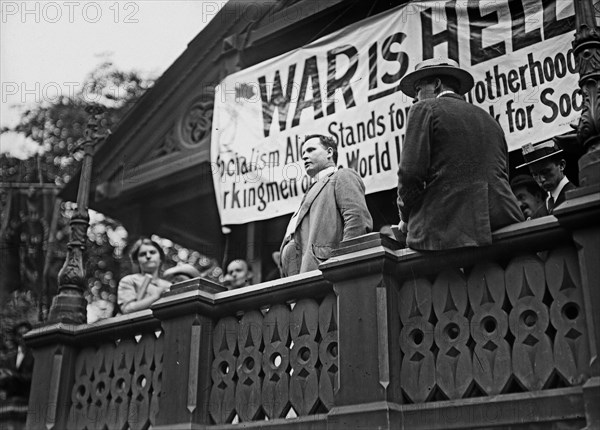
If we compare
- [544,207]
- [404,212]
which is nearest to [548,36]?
[544,207]

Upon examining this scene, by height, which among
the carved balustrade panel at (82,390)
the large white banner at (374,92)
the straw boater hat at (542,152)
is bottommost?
the carved balustrade panel at (82,390)

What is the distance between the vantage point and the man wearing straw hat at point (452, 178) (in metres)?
4.26

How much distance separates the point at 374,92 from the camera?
8336 mm

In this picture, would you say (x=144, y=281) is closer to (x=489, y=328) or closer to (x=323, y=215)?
(x=323, y=215)

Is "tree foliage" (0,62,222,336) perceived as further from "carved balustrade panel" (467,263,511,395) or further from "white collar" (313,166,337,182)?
"carved balustrade panel" (467,263,511,395)

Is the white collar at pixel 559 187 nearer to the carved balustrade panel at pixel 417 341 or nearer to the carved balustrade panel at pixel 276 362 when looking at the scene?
the carved balustrade panel at pixel 417 341

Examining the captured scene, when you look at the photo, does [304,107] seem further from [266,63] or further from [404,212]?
[404,212]

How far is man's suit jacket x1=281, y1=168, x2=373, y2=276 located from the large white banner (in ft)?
7.36

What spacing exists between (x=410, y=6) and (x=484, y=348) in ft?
17.1

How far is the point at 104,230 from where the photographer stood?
22.0 m

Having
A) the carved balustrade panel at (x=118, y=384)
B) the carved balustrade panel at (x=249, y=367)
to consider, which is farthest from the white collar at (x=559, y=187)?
the carved balustrade panel at (x=118, y=384)

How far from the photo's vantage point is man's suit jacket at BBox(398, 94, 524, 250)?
426 cm

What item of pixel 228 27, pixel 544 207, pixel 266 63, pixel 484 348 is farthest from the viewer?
pixel 228 27

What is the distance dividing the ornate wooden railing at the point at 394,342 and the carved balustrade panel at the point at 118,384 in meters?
0.02
